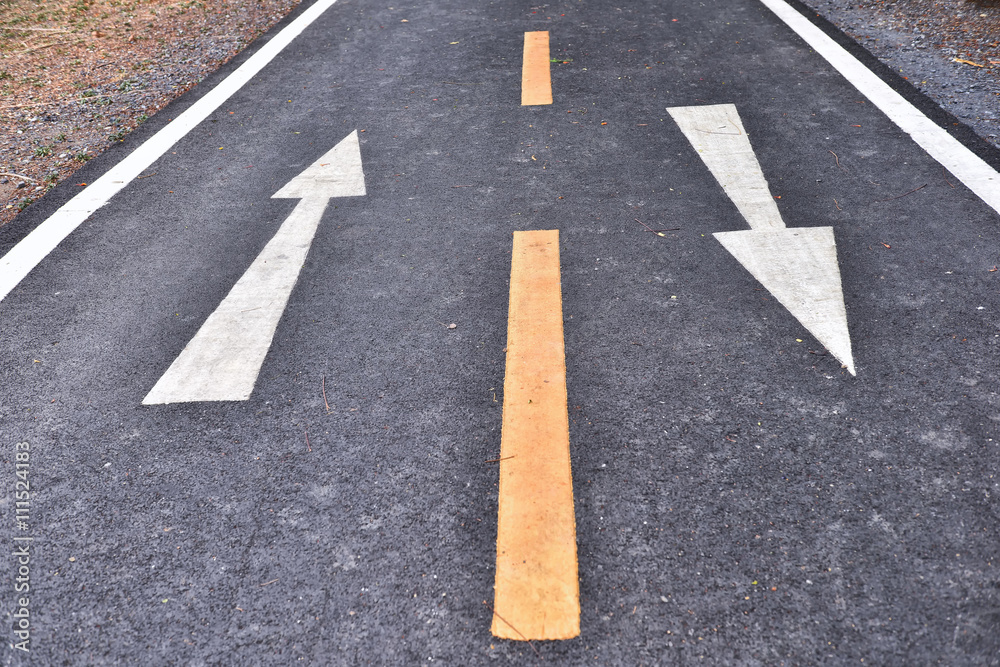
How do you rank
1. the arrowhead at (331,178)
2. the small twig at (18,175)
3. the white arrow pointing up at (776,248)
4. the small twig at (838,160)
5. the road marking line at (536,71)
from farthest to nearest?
the road marking line at (536,71) < the small twig at (18,175) < the arrowhead at (331,178) < the small twig at (838,160) < the white arrow pointing up at (776,248)

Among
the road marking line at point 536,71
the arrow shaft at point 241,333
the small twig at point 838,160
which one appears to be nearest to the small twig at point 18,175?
the arrow shaft at point 241,333

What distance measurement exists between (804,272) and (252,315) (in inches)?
104

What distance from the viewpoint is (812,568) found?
6.83ft

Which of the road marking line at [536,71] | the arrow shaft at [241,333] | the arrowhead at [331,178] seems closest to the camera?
the arrow shaft at [241,333]

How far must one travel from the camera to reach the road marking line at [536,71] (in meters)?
5.45

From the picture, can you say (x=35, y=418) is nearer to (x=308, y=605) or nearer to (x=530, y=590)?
(x=308, y=605)

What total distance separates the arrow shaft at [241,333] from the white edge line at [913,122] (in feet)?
12.2

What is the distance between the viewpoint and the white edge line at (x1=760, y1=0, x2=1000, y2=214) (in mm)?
3903

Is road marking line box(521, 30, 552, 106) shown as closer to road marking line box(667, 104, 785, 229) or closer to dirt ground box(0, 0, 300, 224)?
road marking line box(667, 104, 785, 229)

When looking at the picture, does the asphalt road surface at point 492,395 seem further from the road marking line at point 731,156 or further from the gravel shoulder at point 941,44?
the gravel shoulder at point 941,44

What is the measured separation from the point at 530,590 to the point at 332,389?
3.99 ft

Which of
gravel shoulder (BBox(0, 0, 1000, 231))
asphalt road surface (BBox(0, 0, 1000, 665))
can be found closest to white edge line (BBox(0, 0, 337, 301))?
asphalt road surface (BBox(0, 0, 1000, 665))

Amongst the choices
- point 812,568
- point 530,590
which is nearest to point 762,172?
point 812,568

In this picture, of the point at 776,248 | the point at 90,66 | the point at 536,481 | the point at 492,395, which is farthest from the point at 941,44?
the point at 90,66
